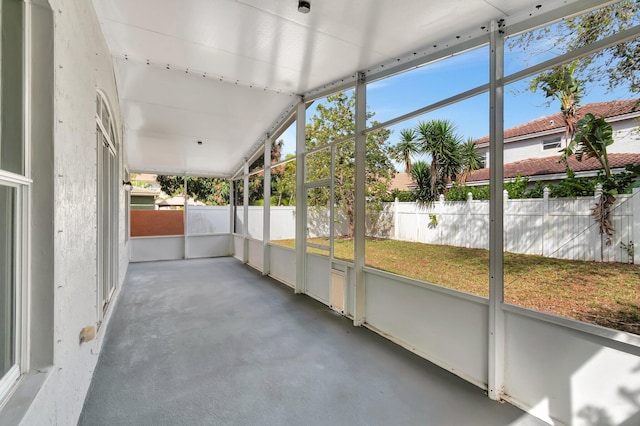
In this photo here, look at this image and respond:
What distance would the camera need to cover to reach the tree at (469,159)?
9.43 ft

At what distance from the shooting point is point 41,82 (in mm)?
1342

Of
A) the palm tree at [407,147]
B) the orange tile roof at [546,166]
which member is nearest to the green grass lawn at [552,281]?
the orange tile roof at [546,166]

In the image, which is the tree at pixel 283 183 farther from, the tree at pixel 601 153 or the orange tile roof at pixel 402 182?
the tree at pixel 601 153

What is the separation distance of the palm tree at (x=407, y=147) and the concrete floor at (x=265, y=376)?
2.29 meters

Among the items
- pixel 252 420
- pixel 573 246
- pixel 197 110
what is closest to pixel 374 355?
pixel 252 420

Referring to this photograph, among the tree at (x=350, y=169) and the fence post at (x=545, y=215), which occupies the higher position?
the tree at (x=350, y=169)

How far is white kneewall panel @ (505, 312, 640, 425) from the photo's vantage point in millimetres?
1807

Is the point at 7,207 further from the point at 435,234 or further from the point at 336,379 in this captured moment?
the point at 435,234

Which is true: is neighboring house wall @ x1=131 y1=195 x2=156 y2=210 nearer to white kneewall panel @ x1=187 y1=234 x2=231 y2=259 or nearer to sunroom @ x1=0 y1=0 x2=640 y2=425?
white kneewall panel @ x1=187 y1=234 x2=231 y2=259

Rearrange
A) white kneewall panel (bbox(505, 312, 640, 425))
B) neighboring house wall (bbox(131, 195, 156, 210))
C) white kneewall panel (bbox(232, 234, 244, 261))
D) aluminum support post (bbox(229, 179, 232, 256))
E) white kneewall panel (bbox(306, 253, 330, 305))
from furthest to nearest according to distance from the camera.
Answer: neighboring house wall (bbox(131, 195, 156, 210)), aluminum support post (bbox(229, 179, 232, 256)), white kneewall panel (bbox(232, 234, 244, 261)), white kneewall panel (bbox(306, 253, 330, 305)), white kneewall panel (bbox(505, 312, 640, 425))

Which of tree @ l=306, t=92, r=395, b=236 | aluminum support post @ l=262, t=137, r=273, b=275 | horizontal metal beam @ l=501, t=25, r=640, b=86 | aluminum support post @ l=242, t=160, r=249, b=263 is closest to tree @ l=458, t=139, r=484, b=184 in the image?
horizontal metal beam @ l=501, t=25, r=640, b=86

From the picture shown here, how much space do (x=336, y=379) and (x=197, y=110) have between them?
5013mm

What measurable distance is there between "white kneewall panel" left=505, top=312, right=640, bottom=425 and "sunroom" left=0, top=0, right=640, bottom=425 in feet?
0.03

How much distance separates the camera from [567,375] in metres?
2.01
